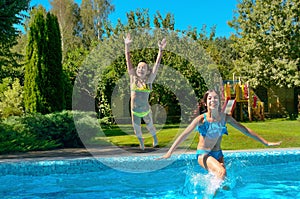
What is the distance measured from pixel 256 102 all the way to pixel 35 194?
15.1 meters

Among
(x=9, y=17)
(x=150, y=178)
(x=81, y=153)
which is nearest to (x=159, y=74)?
(x=9, y=17)

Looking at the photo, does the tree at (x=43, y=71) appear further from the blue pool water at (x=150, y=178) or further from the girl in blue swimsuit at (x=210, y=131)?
the girl in blue swimsuit at (x=210, y=131)

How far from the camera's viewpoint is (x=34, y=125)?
9.51 meters

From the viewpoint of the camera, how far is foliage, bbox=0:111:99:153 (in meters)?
9.06

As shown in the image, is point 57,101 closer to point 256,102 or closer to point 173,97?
point 173,97

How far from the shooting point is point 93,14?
35.6 metres

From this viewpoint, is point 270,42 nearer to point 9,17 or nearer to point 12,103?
point 12,103

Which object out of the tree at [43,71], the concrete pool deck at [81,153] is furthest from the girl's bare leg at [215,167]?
the tree at [43,71]

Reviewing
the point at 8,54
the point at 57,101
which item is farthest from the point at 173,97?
the point at 8,54

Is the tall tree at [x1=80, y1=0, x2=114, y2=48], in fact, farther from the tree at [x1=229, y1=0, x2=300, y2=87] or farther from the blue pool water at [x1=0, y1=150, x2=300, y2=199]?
the blue pool water at [x1=0, y1=150, x2=300, y2=199]

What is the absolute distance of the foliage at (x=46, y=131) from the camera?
29.7ft

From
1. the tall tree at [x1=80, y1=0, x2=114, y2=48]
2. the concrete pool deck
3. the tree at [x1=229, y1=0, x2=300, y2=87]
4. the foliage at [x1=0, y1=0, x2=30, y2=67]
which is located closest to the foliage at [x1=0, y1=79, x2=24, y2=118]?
the foliage at [x1=0, y1=0, x2=30, y2=67]

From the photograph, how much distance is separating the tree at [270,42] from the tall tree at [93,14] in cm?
1748

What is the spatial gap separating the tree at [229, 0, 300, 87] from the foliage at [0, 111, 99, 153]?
1234 centimetres
